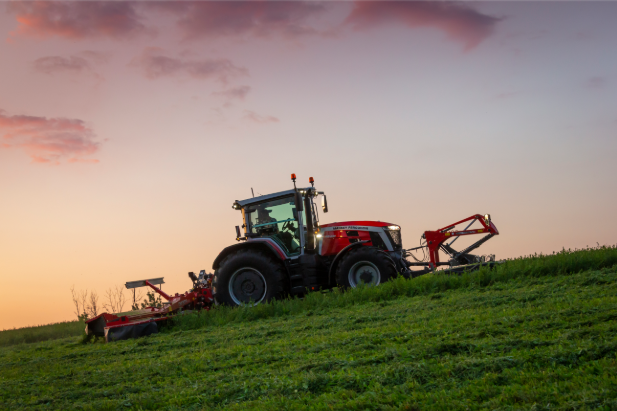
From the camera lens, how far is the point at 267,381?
5027mm

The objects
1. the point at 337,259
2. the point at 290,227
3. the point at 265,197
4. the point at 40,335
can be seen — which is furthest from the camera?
the point at 40,335

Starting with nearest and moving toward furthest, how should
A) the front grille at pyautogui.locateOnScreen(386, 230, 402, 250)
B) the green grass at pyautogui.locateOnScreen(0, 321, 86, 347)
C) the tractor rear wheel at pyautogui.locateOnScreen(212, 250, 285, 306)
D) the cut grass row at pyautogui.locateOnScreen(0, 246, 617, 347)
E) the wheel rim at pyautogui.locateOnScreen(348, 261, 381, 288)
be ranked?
the cut grass row at pyautogui.locateOnScreen(0, 246, 617, 347), the wheel rim at pyautogui.locateOnScreen(348, 261, 381, 288), the tractor rear wheel at pyautogui.locateOnScreen(212, 250, 285, 306), the front grille at pyautogui.locateOnScreen(386, 230, 402, 250), the green grass at pyautogui.locateOnScreen(0, 321, 86, 347)

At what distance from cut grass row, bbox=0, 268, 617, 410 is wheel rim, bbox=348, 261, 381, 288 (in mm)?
1951

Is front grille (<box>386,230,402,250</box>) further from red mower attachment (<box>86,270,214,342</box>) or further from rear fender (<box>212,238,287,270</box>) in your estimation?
red mower attachment (<box>86,270,214,342</box>)

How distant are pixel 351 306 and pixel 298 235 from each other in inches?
98.9

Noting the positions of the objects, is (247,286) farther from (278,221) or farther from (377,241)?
(377,241)

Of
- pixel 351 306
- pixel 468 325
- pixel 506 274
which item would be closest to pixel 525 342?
pixel 468 325

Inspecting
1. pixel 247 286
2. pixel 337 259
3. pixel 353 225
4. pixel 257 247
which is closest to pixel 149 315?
pixel 247 286

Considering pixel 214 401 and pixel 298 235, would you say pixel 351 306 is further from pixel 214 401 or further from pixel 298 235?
pixel 214 401

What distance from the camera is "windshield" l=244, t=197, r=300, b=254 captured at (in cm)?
1219

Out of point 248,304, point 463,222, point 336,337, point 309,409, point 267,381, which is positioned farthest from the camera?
point 463,222

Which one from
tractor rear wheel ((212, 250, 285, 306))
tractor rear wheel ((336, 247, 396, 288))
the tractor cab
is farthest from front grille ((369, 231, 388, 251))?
tractor rear wheel ((212, 250, 285, 306))

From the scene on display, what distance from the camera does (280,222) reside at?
40.7 ft

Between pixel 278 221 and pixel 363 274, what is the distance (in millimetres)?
2253
